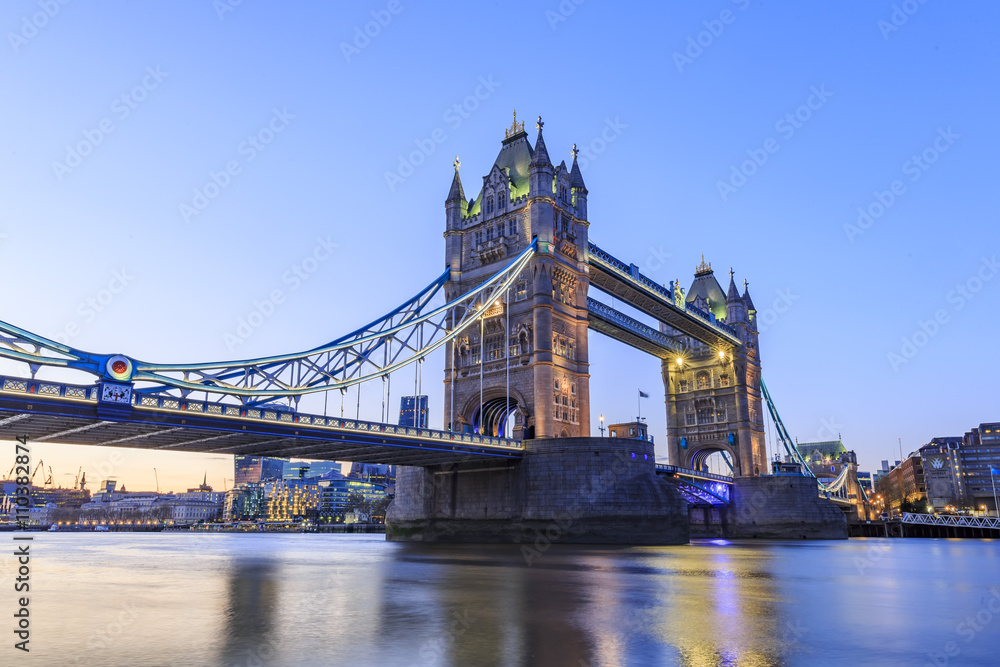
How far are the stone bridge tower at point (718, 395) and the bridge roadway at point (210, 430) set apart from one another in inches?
1846

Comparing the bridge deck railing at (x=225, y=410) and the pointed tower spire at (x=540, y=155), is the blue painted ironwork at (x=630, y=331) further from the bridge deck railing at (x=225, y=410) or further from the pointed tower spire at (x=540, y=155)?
the bridge deck railing at (x=225, y=410)

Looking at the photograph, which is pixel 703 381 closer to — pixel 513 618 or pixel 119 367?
pixel 119 367

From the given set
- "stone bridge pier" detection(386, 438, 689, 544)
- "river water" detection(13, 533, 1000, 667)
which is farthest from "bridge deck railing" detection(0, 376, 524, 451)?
"river water" detection(13, 533, 1000, 667)

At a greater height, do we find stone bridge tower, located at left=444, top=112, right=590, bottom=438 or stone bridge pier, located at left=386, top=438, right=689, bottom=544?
stone bridge tower, located at left=444, top=112, right=590, bottom=438

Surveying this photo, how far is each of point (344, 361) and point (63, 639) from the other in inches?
1321

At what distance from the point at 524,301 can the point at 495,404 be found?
10.3m

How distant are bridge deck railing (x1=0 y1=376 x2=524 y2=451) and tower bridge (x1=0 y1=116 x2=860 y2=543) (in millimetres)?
75

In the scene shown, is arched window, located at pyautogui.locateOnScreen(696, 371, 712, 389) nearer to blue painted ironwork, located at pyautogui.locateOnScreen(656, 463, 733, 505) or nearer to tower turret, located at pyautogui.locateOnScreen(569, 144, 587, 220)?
blue painted ironwork, located at pyautogui.locateOnScreen(656, 463, 733, 505)

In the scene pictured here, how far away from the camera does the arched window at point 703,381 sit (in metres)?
91.4

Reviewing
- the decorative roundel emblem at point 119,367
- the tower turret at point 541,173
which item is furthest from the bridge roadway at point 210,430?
the tower turret at point 541,173

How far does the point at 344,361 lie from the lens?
46000 mm

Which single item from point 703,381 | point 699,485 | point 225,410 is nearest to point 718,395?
point 703,381

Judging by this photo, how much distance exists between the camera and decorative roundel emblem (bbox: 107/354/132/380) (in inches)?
1217

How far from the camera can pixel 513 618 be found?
14.8m
